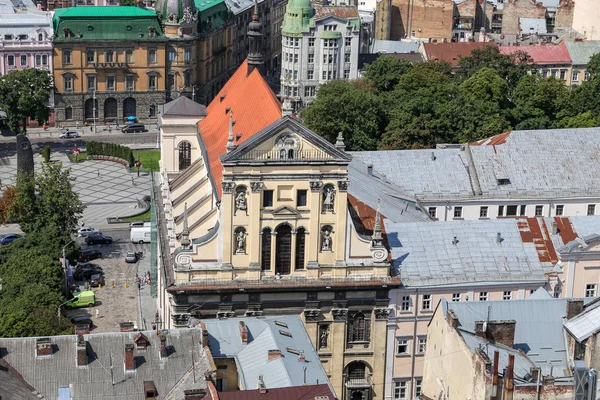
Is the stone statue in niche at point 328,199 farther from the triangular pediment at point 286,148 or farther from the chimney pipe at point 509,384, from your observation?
the chimney pipe at point 509,384

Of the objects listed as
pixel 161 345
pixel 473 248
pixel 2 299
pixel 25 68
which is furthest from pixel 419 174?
pixel 25 68

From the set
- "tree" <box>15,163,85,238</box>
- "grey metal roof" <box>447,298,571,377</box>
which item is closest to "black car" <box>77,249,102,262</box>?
"tree" <box>15,163,85,238</box>

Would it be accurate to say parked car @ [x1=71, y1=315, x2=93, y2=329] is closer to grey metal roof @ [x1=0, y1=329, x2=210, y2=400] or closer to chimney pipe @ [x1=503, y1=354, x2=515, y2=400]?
grey metal roof @ [x1=0, y1=329, x2=210, y2=400]

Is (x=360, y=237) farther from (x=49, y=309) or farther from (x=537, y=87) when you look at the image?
(x=537, y=87)

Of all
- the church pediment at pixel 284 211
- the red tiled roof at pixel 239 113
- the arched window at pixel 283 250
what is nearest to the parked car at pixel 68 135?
the red tiled roof at pixel 239 113

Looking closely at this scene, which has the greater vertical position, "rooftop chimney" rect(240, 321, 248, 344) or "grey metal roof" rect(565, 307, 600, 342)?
"grey metal roof" rect(565, 307, 600, 342)

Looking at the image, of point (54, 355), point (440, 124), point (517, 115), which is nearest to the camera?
point (54, 355)
